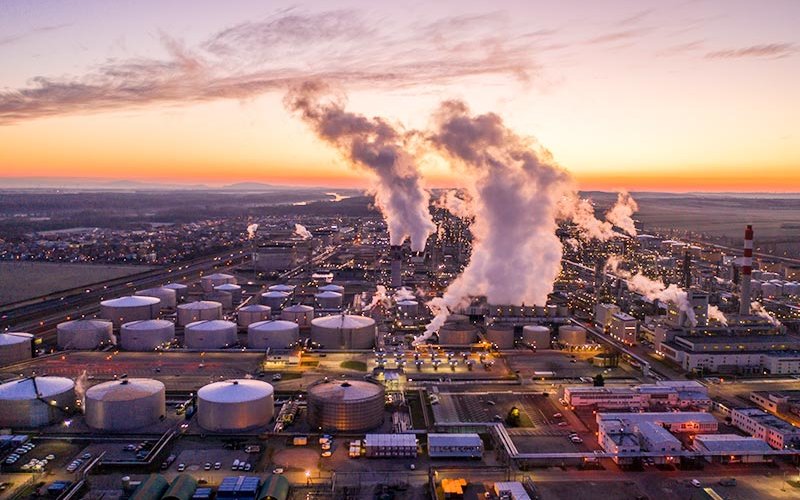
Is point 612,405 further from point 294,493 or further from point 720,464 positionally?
point 294,493

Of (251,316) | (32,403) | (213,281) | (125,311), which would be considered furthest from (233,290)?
(32,403)

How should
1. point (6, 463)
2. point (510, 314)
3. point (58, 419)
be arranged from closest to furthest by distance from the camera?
1. point (6, 463)
2. point (58, 419)
3. point (510, 314)

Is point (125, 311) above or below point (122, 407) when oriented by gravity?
above

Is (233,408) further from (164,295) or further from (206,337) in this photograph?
(164,295)

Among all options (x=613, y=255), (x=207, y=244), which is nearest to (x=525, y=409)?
(x=613, y=255)

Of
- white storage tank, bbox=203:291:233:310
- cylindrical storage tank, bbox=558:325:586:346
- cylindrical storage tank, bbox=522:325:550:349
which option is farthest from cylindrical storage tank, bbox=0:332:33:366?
cylindrical storage tank, bbox=558:325:586:346
